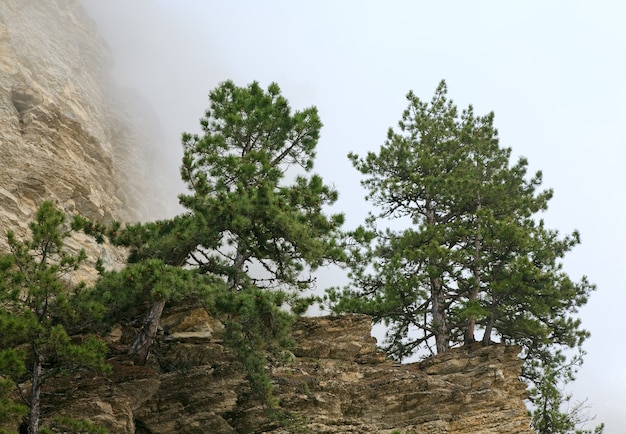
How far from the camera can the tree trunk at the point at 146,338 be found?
39.6 ft

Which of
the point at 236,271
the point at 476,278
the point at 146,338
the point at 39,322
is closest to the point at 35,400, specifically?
the point at 39,322

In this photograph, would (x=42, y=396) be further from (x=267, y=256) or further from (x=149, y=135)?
(x=149, y=135)

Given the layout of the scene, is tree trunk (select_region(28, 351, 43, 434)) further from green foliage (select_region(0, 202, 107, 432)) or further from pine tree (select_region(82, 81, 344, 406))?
pine tree (select_region(82, 81, 344, 406))

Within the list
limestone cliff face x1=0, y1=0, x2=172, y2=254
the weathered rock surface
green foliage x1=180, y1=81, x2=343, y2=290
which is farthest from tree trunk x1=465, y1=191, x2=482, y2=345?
limestone cliff face x1=0, y1=0, x2=172, y2=254

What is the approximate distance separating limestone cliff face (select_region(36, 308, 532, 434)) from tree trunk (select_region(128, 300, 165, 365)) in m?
0.42

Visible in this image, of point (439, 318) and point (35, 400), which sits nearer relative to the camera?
point (35, 400)

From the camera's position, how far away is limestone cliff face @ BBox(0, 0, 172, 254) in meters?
20.9

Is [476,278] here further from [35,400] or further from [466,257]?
[35,400]

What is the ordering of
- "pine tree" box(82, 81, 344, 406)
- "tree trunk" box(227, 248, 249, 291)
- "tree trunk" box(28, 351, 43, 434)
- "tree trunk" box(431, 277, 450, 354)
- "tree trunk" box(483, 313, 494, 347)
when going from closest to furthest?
"tree trunk" box(28, 351, 43, 434), "pine tree" box(82, 81, 344, 406), "tree trunk" box(227, 248, 249, 291), "tree trunk" box(483, 313, 494, 347), "tree trunk" box(431, 277, 450, 354)

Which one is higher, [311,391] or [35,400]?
[311,391]

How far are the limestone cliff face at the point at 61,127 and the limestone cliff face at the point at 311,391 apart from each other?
896 cm

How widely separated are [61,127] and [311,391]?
63.6 feet

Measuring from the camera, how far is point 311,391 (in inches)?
533

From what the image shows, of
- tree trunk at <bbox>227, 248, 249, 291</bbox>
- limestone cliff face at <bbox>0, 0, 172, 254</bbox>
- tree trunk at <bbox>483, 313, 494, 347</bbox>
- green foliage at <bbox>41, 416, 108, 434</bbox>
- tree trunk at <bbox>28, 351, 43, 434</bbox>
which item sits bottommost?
green foliage at <bbox>41, 416, 108, 434</bbox>
